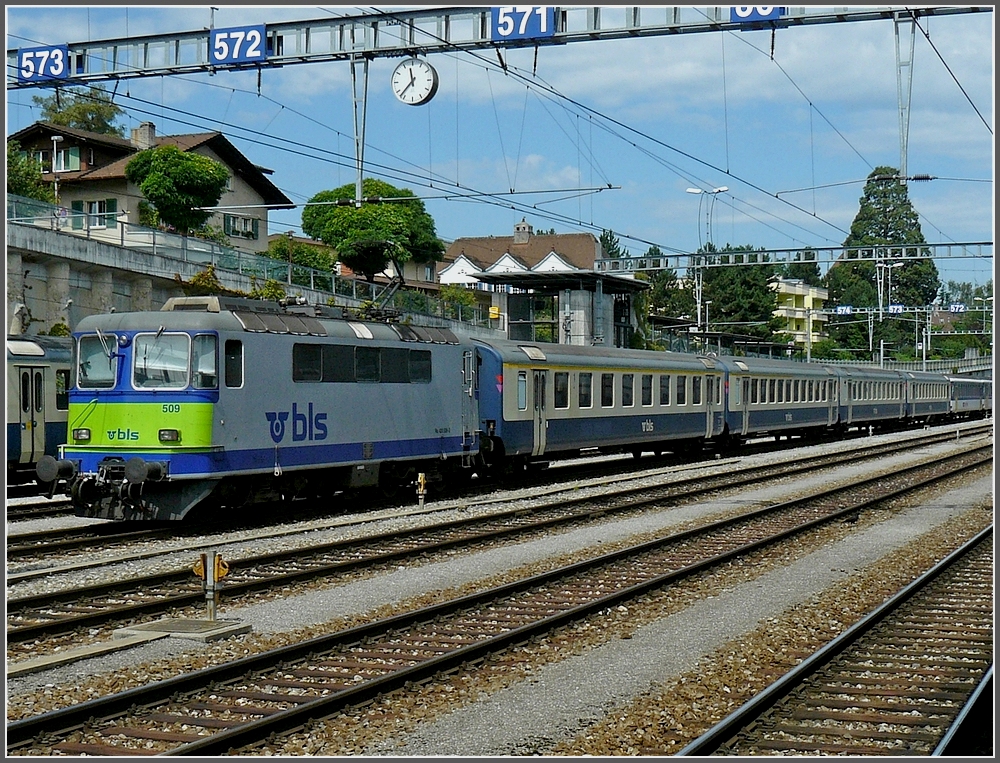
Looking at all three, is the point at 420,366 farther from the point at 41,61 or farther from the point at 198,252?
the point at 198,252

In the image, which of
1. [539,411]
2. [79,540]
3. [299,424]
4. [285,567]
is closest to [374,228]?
[539,411]

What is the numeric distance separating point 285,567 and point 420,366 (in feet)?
24.0

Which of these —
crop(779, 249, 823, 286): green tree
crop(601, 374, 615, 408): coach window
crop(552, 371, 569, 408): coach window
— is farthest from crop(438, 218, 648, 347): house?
crop(779, 249, 823, 286): green tree

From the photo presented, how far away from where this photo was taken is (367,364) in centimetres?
1983

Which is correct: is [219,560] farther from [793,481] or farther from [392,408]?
[793,481]

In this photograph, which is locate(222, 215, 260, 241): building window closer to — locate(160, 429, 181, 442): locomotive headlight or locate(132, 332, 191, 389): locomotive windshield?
locate(132, 332, 191, 389): locomotive windshield

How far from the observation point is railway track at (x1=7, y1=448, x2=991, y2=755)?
7.86 metres

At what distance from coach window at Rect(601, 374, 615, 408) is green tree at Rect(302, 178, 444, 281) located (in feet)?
73.3

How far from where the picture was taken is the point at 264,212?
64750mm

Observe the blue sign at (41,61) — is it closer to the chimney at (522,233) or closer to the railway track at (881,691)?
the railway track at (881,691)

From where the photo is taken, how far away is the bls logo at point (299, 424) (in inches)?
698

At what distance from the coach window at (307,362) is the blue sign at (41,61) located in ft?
19.7

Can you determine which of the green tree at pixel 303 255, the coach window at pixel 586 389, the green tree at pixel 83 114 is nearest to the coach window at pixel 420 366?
the coach window at pixel 586 389

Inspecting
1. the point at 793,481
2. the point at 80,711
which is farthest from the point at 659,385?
the point at 80,711
